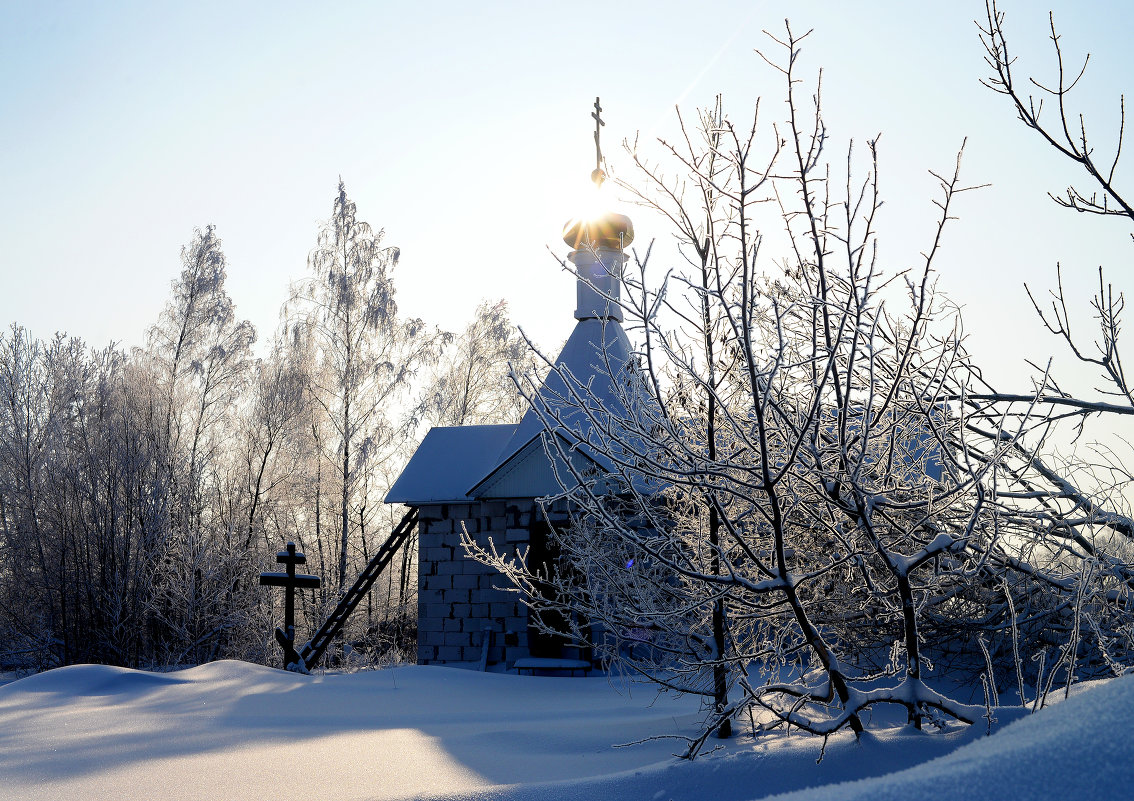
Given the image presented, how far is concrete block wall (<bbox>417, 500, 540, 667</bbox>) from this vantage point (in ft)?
36.8

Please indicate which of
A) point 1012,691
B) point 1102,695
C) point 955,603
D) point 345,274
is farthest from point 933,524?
point 345,274

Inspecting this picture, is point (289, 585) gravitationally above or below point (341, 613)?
above

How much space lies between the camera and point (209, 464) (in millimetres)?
19266

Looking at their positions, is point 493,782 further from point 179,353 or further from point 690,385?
point 179,353

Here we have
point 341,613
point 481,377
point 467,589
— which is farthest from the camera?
point 481,377

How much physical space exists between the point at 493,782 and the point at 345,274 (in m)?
17.7

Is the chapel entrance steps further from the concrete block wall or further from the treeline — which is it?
the treeline

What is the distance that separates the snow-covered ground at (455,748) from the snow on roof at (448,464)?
374 cm

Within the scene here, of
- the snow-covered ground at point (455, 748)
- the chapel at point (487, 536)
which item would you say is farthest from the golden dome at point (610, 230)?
the snow-covered ground at point (455, 748)

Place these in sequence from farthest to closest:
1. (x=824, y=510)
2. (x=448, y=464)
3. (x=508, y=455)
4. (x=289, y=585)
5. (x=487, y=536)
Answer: (x=448, y=464) → (x=508, y=455) → (x=289, y=585) → (x=487, y=536) → (x=824, y=510)

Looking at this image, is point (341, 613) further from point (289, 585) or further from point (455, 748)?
point (455, 748)

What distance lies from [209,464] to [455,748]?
16.7 m

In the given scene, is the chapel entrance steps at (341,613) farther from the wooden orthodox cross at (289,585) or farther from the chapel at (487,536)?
the chapel at (487,536)

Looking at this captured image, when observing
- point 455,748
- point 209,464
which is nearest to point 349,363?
point 209,464
